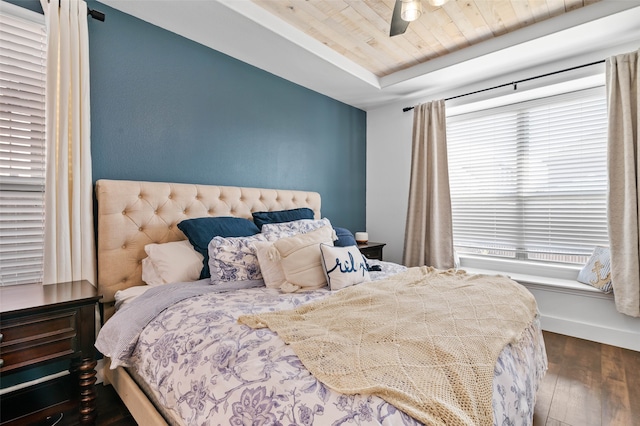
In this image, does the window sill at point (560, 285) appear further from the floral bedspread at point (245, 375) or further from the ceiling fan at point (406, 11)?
the ceiling fan at point (406, 11)

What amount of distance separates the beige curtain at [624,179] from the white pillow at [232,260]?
2.83 meters

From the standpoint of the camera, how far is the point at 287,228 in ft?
7.62

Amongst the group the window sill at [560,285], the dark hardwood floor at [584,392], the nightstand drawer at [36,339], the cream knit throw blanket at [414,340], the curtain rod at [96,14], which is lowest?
the dark hardwood floor at [584,392]

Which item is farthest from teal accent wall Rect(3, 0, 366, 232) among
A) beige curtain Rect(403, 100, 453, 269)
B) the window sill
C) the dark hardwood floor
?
the window sill

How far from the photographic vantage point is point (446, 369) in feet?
2.85

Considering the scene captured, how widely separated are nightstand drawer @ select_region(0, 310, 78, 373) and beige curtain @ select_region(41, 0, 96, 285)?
47cm

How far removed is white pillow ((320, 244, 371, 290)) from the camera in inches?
69.6

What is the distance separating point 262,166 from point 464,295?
205 cm

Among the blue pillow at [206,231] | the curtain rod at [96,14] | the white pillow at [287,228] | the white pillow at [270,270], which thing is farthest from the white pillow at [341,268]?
the curtain rod at [96,14]

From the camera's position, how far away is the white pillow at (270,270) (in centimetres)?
180

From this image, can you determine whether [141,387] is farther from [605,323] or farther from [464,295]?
[605,323]

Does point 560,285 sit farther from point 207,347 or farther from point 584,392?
point 207,347

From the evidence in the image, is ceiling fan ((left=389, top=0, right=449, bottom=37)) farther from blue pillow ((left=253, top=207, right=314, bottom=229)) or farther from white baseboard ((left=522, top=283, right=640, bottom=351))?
white baseboard ((left=522, top=283, right=640, bottom=351))

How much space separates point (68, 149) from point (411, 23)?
253cm
